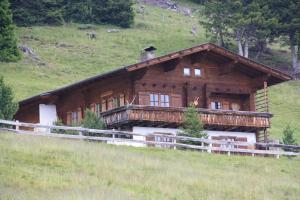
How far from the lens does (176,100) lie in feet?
166

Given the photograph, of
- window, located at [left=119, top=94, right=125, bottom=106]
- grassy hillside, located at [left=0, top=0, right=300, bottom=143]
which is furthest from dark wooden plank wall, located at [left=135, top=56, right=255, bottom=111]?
grassy hillside, located at [left=0, top=0, right=300, bottom=143]

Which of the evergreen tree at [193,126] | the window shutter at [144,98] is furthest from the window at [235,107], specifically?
the evergreen tree at [193,126]

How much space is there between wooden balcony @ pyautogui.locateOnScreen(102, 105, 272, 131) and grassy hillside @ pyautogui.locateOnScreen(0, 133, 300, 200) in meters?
7.31

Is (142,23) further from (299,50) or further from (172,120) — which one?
(172,120)

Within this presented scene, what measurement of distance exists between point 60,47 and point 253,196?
65307mm

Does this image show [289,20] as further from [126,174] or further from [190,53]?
[126,174]

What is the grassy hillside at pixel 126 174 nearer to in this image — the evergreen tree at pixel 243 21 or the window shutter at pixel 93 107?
the window shutter at pixel 93 107

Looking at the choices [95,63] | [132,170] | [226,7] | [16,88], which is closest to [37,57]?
[95,63]

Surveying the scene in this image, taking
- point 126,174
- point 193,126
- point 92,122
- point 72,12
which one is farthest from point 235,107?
point 72,12

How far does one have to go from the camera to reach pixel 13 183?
25.9 meters

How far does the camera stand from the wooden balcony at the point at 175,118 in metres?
46.6

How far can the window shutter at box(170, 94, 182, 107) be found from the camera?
50281 mm

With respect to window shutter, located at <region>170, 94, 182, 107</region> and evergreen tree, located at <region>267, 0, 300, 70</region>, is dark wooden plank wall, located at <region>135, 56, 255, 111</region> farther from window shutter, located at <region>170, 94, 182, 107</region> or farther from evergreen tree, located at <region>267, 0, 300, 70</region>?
evergreen tree, located at <region>267, 0, 300, 70</region>

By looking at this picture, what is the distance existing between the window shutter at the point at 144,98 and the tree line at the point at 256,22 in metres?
46.3
